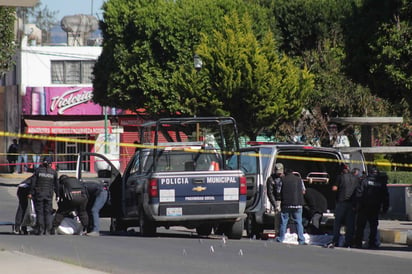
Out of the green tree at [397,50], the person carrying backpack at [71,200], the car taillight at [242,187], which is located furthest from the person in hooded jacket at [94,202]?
the green tree at [397,50]

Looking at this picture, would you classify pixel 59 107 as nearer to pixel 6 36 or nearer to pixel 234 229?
pixel 6 36

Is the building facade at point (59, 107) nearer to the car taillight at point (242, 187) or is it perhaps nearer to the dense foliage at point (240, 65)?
the dense foliage at point (240, 65)

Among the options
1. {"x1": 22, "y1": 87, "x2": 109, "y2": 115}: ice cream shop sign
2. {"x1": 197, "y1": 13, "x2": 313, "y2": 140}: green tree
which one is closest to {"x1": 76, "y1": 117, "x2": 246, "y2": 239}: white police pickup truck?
{"x1": 197, "y1": 13, "x2": 313, "y2": 140}: green tree

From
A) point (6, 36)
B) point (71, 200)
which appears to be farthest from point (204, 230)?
point (6, 36)

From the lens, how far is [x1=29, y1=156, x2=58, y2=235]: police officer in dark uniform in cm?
1920

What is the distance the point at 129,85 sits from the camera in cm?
4150

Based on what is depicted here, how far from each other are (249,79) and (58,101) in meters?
19.1

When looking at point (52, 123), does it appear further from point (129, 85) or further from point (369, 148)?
point (369, 148)

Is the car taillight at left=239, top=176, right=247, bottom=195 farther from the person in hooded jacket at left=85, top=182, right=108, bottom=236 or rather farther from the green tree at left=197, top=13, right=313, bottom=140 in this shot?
the green tree at left=197, top=13, right=313, bottom=140

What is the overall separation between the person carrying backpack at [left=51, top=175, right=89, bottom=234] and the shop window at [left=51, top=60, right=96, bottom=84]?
3538cm

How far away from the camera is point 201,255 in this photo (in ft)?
49.3

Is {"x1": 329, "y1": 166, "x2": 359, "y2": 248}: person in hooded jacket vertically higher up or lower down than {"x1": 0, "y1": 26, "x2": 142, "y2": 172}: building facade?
lower down

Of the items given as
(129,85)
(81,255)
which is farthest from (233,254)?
(129,85)

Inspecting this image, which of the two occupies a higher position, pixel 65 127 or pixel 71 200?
pixel 65 127
